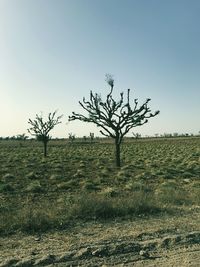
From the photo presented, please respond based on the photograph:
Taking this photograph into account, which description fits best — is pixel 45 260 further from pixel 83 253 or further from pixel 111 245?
pixel 111 245

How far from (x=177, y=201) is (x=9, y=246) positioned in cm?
629

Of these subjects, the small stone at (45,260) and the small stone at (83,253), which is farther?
the small stone at (83,253)

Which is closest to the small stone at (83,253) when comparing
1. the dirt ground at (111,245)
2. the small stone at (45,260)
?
the dirt ground at (111,245)

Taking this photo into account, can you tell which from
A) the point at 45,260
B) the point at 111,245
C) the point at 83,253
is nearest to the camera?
the point at 45,260

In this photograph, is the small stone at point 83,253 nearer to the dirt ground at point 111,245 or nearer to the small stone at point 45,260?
the dirt ground at point 111,245

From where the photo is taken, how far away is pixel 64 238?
888cm

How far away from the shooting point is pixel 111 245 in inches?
321

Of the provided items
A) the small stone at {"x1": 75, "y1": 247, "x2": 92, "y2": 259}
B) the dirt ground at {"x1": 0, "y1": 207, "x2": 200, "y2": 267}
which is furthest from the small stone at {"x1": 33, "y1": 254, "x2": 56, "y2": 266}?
→ the small stone at {"x1": 75, "y1": 247, "x2": 92, "y2": 259}

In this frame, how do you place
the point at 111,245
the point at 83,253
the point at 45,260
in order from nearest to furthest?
1. the point at 45,260
2. the point at 83,253
3. the point at 111,245

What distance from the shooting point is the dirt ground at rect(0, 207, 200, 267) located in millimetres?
7297

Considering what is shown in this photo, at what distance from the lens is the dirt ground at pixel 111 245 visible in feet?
23.9

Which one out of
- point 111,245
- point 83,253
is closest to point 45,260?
point 83,253

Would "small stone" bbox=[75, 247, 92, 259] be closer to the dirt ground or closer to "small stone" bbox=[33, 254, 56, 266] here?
the dirt ground

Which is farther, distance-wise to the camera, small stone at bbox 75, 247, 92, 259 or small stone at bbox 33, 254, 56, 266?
small stone at bbox 75, 247, 92, 259
